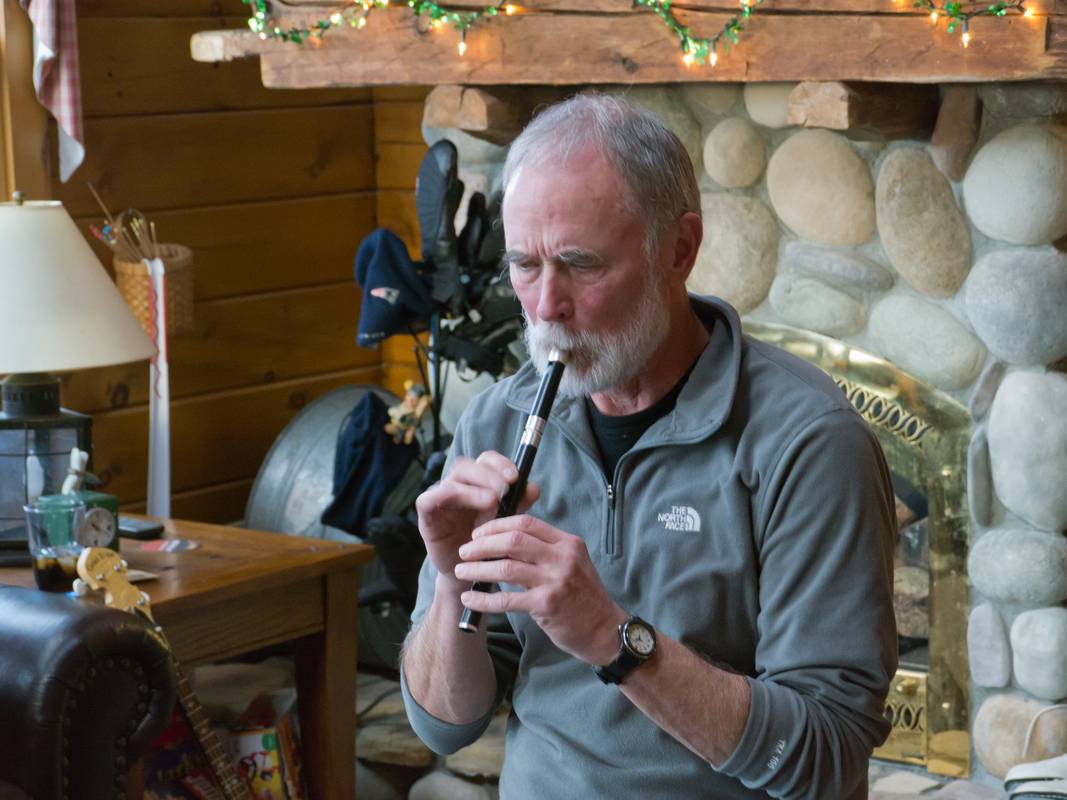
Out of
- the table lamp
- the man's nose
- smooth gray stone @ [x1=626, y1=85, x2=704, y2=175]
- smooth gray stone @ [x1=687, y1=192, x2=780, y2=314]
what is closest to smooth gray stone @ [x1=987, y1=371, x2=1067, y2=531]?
smooth gray stone @ [x1=687, y1=192, x2=780, y2=314]

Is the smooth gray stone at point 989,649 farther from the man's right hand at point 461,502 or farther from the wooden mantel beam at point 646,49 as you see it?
the man's right hand at point 461,502

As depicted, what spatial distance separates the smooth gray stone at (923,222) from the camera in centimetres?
253

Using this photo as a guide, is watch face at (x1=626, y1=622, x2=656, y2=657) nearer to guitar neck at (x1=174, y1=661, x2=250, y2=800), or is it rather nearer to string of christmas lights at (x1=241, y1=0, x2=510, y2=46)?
guitar neck at (x1=174, y1=661, x2=250, y2=800)

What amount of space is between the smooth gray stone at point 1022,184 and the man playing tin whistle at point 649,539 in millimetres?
1033

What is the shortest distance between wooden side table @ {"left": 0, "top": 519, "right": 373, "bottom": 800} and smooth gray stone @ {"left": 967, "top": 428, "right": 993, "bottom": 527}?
3.35 feet

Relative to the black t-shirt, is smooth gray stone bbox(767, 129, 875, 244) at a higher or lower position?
higher

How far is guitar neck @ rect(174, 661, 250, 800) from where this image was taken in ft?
7.64

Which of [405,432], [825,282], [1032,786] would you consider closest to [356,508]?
[405,432]

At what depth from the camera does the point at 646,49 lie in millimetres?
2613

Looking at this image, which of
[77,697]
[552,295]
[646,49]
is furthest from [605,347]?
[646,49]

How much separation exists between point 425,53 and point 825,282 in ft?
2.81

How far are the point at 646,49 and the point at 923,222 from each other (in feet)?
1.79

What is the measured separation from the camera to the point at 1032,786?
2035 mm

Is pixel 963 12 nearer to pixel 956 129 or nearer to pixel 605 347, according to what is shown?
pixel 956 129
